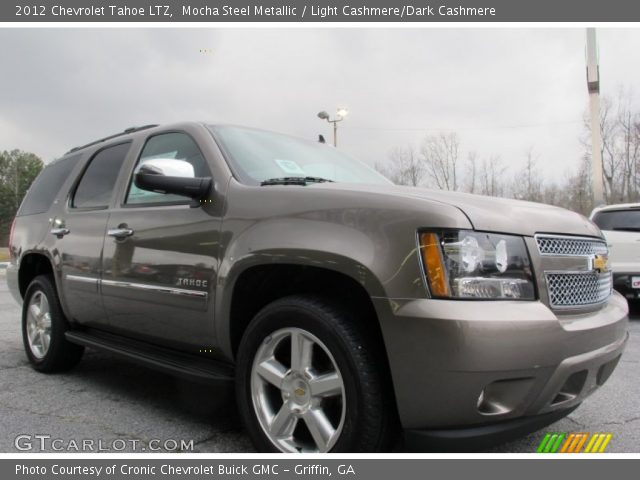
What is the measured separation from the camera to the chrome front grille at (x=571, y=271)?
82.6 inches

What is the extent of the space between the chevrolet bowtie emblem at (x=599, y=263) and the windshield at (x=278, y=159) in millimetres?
1308

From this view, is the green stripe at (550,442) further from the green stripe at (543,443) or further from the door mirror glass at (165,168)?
the door mirror glass at (165,168)

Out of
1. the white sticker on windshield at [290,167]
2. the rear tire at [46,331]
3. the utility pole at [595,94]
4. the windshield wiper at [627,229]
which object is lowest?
the rear tire at [46,331]

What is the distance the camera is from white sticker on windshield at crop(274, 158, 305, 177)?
2.96 m

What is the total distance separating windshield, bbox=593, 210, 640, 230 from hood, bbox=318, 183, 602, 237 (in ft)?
17.5

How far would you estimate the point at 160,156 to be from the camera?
11.2ft

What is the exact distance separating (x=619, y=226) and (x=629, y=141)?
2531cm

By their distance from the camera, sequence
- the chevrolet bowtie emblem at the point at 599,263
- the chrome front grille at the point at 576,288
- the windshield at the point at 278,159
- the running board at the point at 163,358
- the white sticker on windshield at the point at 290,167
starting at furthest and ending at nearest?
1. the white sticker on windshield at the point at 290,167
2. the windshield at the point at 278,159
3. the running board at the point at 163,358
4. the chevrolet bowtie emblem at the point at 599,263
5. the chrome front grille at the point at 576,288

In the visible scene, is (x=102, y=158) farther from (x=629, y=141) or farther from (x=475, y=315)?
(x=629, y=141)

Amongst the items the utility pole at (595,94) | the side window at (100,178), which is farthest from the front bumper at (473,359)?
the utility pole at (595,94)

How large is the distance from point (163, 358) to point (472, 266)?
181cm

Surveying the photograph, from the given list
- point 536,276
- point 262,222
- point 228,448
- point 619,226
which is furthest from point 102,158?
point 619,226
